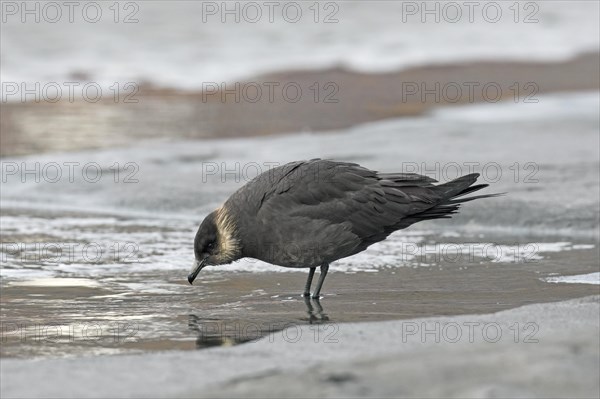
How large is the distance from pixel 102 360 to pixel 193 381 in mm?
562

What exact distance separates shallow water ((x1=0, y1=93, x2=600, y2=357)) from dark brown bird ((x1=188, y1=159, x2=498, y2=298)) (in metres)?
0.27

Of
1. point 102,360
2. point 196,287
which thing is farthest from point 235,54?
point 102,360

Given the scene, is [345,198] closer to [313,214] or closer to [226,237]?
[313,214]

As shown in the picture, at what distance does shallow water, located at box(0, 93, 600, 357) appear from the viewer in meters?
6.37

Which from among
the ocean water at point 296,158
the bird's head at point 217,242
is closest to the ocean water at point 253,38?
the ocean water at point 296,158

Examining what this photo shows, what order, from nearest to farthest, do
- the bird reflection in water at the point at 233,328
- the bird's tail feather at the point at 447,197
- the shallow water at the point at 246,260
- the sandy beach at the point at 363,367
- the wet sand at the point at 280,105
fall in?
1. the sandy beach at the point at 363,367
2. the bird reflection in water at the point at 233,328
3. the shallow water at the point at 246,260
4. the bird's tail feather at the point at 447,197
5. the wet sand at the point at 280,105

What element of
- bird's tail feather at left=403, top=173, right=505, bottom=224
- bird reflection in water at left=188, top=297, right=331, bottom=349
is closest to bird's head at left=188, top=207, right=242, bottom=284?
bird reflection in water at left=188, top=297, right=331, bottom=349

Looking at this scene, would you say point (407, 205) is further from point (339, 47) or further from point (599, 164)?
point (339, 47)

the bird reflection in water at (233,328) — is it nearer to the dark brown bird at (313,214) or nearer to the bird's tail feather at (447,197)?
the dark brown bird at (313,214)

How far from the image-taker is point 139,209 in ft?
32.9

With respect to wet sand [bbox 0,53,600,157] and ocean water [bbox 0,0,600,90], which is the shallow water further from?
ocean water [bbox 0,0,600,90]

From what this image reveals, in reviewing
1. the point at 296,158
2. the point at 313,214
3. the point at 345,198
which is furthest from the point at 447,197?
the point at 296,158

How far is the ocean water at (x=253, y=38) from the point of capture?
18.9 metres

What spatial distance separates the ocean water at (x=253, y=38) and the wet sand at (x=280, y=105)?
2.37 ft
